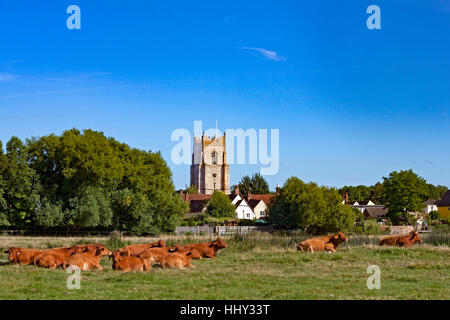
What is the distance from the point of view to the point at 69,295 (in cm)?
1310

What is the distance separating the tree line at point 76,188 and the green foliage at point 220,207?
118 feet

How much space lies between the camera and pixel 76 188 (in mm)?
57031

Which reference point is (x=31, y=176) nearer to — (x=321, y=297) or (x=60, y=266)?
(x=60, y=266)

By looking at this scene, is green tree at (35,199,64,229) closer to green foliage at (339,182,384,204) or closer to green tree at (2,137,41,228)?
green tree at (2,137,41,228)

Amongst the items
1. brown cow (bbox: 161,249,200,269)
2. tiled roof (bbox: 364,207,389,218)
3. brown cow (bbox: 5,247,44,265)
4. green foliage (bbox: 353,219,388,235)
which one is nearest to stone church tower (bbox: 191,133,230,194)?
tiled roof (bbox: 364,207,389,218)

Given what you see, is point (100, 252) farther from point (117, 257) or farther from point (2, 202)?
point (2, 202)

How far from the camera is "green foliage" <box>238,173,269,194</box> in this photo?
144 m

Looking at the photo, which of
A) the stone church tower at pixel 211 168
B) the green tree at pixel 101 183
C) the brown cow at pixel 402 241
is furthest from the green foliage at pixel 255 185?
the brown cow at pixel 402 241

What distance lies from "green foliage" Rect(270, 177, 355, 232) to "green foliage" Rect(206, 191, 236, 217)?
30.1m

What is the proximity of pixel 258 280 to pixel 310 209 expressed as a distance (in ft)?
160

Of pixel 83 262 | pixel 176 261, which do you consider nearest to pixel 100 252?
pixel 83 262

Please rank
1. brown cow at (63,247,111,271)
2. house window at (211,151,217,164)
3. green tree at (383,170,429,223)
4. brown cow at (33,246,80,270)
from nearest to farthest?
brown cow at (63,247,111,271), brown cow at (33,246,80,270), green tree at (383,170,429,223), house window at (211,151,217,164)

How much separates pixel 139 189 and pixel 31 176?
10.8 m
